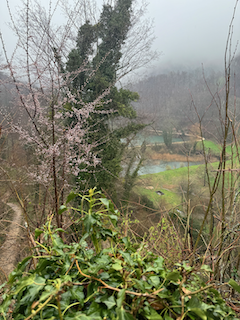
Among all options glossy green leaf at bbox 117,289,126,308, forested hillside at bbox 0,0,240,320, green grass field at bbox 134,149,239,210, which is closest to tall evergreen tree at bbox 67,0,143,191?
forested hillside at bbox 0,0,240,320

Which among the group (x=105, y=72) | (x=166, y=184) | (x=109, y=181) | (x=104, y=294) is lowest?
(x=166, y=184)

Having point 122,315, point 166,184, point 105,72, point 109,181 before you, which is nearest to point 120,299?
point 122,315

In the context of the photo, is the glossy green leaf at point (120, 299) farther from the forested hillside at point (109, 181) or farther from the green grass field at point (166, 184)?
the green grass field at point (166, 184)

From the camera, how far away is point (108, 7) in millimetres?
4688

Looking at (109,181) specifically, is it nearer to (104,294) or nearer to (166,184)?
(166,184)

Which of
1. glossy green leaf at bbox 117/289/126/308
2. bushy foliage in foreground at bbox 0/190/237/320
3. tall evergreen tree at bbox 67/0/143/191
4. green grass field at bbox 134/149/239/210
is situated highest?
tall evergreen tree at bbox 67/0/143/191

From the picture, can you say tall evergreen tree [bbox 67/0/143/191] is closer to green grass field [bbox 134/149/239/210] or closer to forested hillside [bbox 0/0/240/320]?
forested hillside [bbox 0/0/240/320]

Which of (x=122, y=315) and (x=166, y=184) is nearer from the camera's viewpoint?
(x=122, y=315)

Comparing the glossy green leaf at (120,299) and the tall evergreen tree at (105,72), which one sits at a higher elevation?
the tall evergreen tree at (105,72)

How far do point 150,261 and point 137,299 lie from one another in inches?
6.2

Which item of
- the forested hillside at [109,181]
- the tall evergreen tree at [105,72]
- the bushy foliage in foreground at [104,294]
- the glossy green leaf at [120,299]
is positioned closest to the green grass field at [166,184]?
the forested hillside at [109,181]

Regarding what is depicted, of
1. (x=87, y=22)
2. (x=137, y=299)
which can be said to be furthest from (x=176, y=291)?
(x=87, y=22)

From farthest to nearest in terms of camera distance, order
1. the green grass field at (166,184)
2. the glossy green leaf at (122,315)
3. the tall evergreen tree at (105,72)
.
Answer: the green grass field at (166,184)
the tall evergreen tree at (105,72)
the glossy green leaf at (122,315)

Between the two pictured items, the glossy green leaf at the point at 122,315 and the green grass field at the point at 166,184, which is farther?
the green grass field at the point at 166,184
